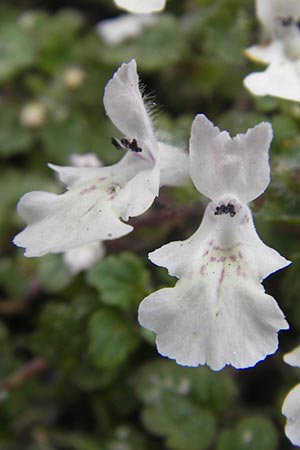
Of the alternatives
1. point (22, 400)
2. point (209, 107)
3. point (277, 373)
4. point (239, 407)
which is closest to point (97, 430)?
point (22, 400)

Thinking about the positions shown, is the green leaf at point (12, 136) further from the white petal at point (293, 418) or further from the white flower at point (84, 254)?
the white petal at point (293, 418)

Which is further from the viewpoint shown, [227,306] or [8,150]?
[8,150]

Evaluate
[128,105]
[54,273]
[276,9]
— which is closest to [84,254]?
[54,273]

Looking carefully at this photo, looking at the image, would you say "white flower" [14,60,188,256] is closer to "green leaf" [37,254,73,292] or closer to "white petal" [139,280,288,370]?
"white petal" [139,280,288,370]

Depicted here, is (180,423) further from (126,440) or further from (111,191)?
(111,191)

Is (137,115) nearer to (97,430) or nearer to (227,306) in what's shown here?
(227,306)

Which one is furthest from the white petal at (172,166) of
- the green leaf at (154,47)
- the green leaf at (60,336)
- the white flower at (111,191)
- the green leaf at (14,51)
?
the green leaf at (14,51)

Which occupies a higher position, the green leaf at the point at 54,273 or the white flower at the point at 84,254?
the white flower at the point at 84,254
